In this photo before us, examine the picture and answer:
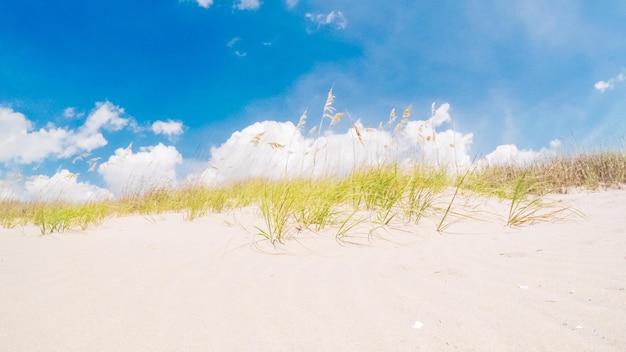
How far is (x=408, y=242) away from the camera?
9.50 ft

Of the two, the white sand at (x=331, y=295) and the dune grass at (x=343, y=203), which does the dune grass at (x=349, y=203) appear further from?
the white sand at (x=331, y=295)

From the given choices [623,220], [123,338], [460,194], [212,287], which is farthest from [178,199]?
[623,220]

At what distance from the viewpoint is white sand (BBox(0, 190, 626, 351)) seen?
1337 mm

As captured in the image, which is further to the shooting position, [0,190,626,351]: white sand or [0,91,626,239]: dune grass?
[0,91,626,239]: dune grass

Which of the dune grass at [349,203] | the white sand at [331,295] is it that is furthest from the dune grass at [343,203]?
the white sand at [331,295]

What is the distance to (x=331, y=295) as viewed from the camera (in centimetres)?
177

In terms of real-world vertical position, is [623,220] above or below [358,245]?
above

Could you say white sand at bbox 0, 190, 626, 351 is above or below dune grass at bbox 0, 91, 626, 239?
below

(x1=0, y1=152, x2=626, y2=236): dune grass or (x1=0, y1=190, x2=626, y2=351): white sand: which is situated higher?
(x1=0, y1=152, x2=626, y2=236): dune grass

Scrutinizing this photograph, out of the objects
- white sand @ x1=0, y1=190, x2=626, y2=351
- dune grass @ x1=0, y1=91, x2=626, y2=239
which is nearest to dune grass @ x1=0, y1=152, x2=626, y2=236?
dune grass @ x1=0, y1=91, x2=626, y2=239

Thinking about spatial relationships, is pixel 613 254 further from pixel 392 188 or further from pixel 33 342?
pixel 33 342

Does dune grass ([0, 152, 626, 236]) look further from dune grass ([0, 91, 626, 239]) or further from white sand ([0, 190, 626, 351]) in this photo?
white sand ([0, 190, 626, 351])

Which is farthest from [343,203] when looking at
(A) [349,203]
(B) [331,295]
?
(B) [331,295]

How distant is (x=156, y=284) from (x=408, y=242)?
5.98 feet
